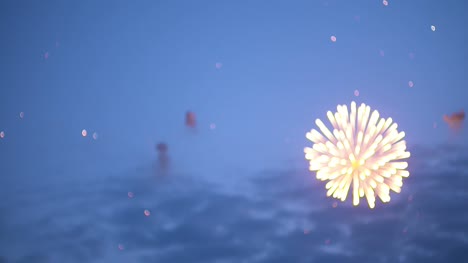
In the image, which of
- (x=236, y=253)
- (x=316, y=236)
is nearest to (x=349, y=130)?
(x=316, y=236)

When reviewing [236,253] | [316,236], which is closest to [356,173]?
[316,236]

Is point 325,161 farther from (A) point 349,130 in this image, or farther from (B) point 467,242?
(B) point 467,242

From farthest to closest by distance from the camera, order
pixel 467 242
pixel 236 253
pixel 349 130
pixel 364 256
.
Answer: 1. pixel 236 253
2. pixel 364 256
3. pixel 467 242
4. pixel 349 130

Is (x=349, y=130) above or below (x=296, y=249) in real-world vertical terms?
below

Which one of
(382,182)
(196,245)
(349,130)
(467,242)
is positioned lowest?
(382,182)

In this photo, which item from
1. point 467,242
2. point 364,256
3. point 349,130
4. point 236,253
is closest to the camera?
point 349,130

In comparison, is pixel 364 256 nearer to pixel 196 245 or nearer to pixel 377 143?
pixel 196 245

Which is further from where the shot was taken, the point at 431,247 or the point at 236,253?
the point at 236,253
